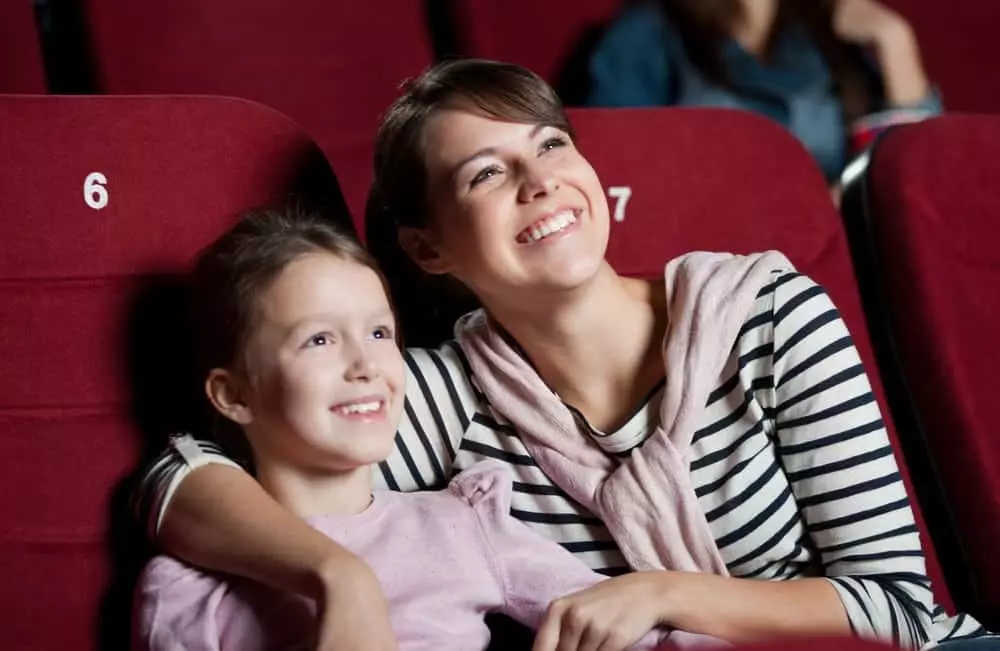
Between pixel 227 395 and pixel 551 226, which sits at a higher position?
pixel 551 226

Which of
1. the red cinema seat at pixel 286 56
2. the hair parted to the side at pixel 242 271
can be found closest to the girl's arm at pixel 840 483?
the hair parted to the side at pixel 242 271

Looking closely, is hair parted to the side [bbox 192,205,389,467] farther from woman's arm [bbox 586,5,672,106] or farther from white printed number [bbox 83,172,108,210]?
woman's arm [bbox 586,5,672,106]

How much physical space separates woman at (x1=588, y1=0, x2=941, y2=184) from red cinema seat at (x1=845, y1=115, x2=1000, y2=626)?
439 millimetres

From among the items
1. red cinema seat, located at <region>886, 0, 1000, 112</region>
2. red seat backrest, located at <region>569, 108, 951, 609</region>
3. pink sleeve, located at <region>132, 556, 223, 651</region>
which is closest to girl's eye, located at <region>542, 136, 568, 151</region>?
red seat backrest, located at <region>569, 108, 951, 609</region>

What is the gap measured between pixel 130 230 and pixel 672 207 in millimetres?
562

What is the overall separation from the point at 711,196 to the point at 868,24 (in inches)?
31.0

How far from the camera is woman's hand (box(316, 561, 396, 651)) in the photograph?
91 cm

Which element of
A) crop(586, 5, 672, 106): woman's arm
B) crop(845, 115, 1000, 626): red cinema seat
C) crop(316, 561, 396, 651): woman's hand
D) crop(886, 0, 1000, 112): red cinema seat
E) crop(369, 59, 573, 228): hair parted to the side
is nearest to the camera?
crop(316, 561, 396, 651): woman's hand

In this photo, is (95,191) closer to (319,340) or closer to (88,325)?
(88,325)

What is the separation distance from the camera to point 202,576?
41.1 inches

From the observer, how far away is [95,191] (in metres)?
1.15

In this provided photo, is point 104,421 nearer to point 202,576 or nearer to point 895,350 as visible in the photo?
point 202,576

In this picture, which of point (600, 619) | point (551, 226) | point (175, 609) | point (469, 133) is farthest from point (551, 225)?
point (175, 609)

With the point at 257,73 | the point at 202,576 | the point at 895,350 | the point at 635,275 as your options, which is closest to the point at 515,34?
the point at 257,73
